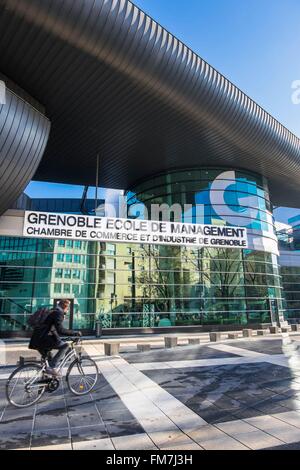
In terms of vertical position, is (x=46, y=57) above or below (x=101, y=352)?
above

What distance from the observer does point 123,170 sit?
24750 millimetres

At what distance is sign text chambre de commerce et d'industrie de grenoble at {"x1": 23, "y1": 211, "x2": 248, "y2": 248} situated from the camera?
1750 cm

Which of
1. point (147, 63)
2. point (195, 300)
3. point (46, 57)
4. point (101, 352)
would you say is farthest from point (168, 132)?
point (101, 352)

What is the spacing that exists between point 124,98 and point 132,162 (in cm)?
759

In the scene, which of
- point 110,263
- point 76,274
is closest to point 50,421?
point 76,274

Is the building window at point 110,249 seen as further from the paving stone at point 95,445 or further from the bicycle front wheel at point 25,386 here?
the paving stone at point 95,445

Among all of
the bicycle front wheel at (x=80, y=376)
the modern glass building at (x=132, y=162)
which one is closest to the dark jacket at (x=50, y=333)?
the bicycle front wheel at (x=80, y=376)

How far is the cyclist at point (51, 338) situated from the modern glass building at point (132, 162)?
32.9 feet

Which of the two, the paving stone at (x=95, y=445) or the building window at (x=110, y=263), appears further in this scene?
the building window at (x=110, y=263)

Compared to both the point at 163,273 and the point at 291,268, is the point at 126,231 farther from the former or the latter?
the point at 291,268

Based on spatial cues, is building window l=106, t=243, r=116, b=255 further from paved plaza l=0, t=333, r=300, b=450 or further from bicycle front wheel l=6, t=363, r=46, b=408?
bicycle front wheel l=6, t=363, r=46, b=408

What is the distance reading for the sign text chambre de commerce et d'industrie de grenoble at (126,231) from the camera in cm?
1750
